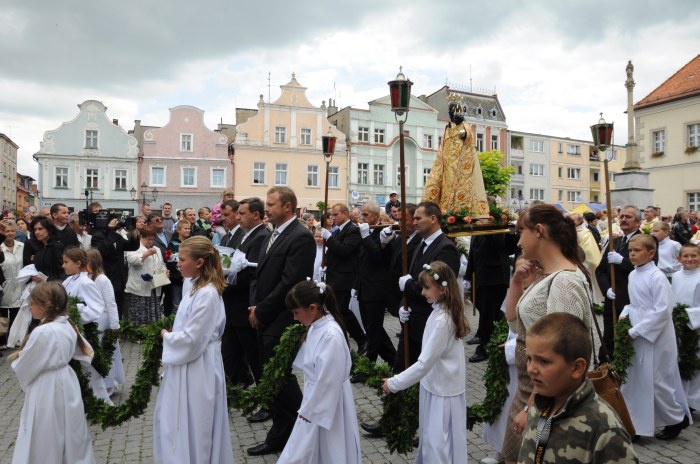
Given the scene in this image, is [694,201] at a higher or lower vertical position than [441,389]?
higher

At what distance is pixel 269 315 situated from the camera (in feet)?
17.3

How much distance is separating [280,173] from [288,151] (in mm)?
1889

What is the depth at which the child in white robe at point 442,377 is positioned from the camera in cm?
410

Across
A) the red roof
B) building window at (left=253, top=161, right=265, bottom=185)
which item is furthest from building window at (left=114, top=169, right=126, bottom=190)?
the red roof

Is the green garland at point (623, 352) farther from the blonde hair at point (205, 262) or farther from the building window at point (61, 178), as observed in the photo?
the building window at point (61, 178)

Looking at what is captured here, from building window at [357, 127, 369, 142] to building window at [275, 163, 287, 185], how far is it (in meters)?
7.11

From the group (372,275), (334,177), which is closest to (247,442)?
(372,275)

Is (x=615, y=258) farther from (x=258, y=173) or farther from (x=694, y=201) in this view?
(x=258, y=173)

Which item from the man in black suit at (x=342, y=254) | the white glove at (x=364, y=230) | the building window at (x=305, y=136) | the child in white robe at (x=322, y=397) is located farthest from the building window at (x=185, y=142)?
the child in white robe at (x=322, y=397)

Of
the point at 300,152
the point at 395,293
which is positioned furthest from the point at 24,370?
the point at 300,152

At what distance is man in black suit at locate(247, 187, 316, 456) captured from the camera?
5.03 meters

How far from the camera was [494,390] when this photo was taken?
4.71m

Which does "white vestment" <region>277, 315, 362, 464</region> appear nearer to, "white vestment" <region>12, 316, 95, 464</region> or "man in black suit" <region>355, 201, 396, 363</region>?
"white vestment" <region>12, 316, 95, 464</region>

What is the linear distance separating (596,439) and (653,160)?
37.4 metres
